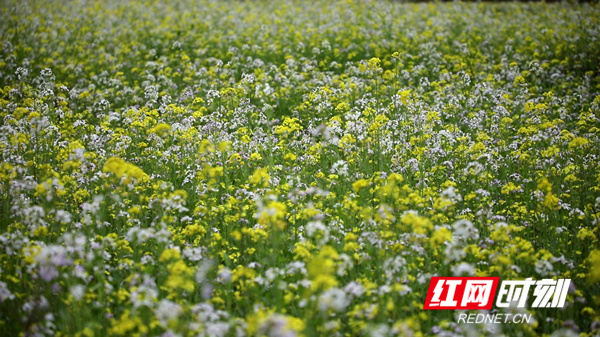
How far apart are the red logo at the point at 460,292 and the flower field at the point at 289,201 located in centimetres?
10

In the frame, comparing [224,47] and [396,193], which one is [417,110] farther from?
[224,47]

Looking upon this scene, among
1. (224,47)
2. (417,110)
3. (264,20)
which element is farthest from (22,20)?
(417,110)

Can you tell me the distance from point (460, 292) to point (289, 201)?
2.40 m

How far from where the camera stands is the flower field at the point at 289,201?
455 centimetres

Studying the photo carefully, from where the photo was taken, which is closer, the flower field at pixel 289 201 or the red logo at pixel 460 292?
the flower field at pixel 289 201

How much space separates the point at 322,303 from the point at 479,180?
397cm

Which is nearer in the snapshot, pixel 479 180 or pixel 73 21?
pixel 479 180

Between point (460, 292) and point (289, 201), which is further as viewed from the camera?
point (289, 201)

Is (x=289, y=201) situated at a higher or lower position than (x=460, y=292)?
higher

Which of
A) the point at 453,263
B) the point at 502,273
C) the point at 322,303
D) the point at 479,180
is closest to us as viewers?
the point at 322,303

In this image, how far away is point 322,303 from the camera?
148 inches

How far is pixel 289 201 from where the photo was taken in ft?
21.2

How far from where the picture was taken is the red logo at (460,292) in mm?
4934

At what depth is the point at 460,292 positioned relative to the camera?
5.00 metres
